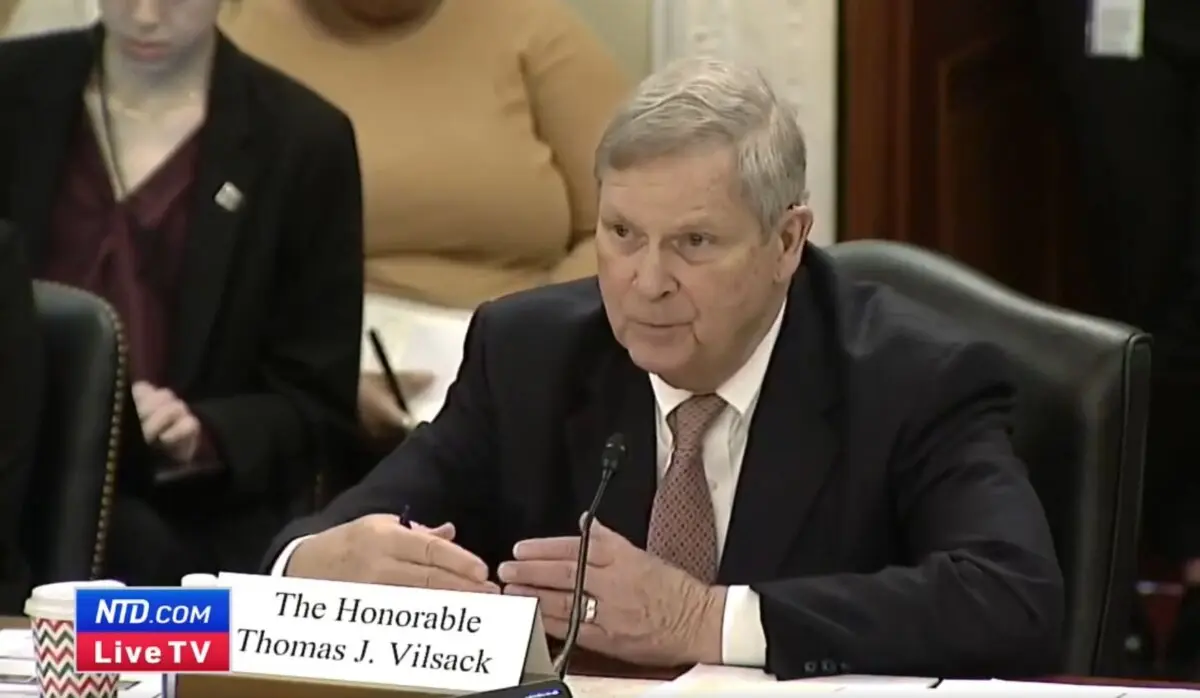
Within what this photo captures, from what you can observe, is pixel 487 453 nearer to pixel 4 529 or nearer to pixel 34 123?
pixel 4 529

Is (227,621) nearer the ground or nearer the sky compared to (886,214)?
nearer the sky

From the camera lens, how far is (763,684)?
121cm

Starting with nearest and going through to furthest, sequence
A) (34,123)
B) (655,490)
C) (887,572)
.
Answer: (887,572) < (655,490) < (34,123)

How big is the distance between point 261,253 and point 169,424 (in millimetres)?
277

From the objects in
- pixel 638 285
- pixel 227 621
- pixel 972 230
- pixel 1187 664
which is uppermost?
pixel 638 285

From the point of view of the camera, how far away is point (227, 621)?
1.33 metres

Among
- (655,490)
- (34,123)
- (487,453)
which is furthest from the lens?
(34,123)

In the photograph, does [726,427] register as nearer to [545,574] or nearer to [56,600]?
[545,574]

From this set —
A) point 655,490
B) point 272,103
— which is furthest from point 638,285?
point 272,103

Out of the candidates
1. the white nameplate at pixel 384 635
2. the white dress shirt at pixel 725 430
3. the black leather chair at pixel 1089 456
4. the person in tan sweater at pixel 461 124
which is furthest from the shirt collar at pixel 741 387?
the person in tan sweater at pixel 461 124

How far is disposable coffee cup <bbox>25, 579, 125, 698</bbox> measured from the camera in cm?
134

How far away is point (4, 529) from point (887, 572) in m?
0.94

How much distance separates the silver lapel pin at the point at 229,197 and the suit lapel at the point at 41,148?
23 centimetres

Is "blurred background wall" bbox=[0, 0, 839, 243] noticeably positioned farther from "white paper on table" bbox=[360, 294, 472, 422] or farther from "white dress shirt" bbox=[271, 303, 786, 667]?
"white dress shirt" bbox=[271, 303, 786, 667]
